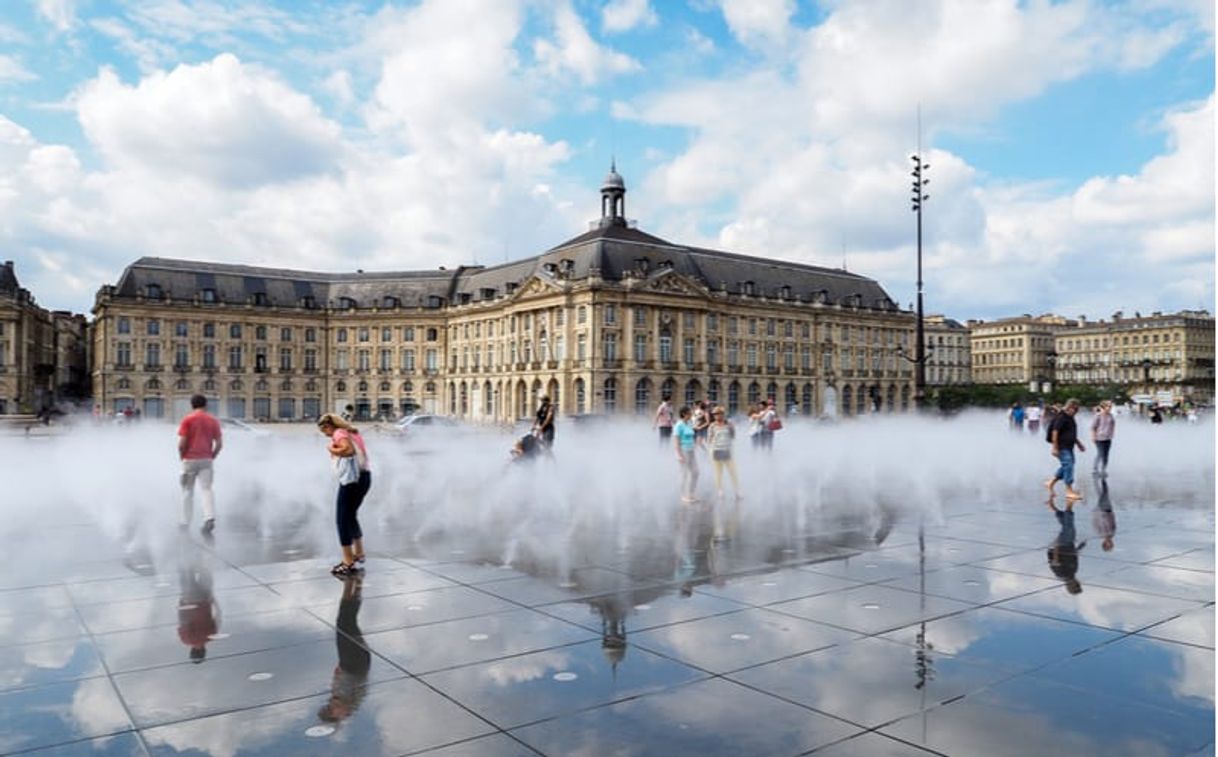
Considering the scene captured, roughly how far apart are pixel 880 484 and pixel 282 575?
43.9ft

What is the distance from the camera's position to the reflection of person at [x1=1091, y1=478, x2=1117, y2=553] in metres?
11.9

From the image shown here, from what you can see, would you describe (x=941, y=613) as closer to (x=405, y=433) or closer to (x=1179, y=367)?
(x=405, y=433)

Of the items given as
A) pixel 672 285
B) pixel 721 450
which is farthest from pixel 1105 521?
pixel 672 285

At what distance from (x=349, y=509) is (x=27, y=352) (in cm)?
9995

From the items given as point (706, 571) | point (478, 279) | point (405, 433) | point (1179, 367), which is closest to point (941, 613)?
point (706, 571)

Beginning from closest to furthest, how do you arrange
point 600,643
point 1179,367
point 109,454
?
point 600,643
point 109,454
point 1179,367

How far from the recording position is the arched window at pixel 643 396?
86938 millimetres

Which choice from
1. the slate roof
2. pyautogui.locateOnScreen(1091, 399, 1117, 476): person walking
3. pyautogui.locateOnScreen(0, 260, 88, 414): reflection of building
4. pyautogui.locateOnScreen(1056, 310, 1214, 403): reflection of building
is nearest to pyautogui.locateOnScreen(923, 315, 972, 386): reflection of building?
pyautogui.locateOnScreen(1056, 310, 1214, 403): reflection of building

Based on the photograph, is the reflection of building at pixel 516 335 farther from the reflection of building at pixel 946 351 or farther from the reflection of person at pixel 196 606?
the reflection of person at pixel 196 606

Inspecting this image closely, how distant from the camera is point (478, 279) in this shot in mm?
102938

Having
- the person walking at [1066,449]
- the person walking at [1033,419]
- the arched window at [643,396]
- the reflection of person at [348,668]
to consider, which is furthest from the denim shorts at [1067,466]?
the arched window at [643,396]

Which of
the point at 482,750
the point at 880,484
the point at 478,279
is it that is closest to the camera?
the point at 482,750

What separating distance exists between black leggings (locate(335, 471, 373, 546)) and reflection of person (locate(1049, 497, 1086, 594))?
7.40 metres

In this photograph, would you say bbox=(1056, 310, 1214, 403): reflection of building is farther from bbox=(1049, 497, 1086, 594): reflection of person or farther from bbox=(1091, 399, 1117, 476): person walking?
bbox=(1049, 497, 1086, 594): reflection of person
